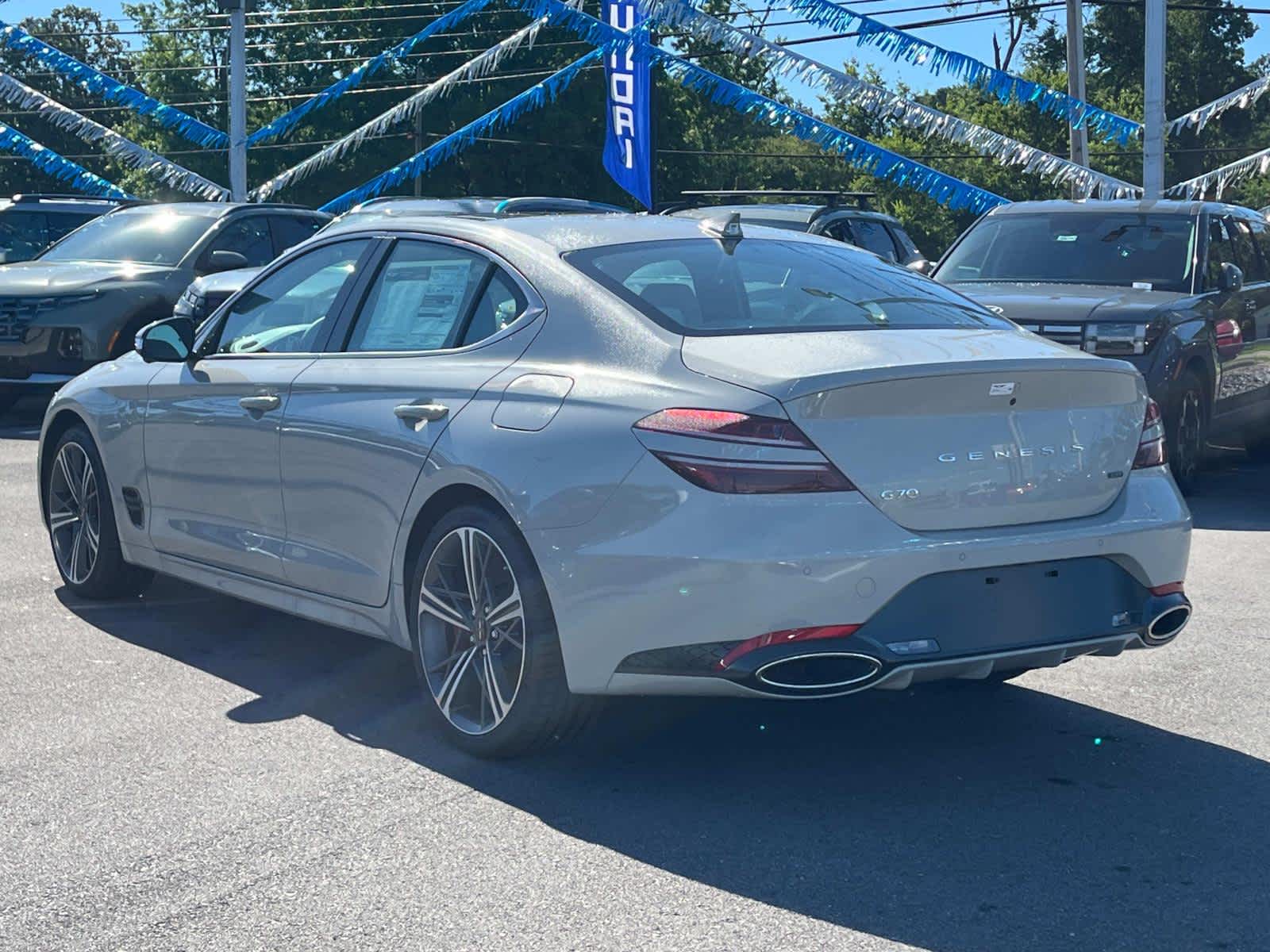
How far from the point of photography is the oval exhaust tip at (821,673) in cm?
433

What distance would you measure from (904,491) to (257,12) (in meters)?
59.6

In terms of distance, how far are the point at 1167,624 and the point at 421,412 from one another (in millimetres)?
2189

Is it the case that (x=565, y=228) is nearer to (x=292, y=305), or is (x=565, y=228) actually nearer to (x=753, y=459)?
(x=292, y=305)

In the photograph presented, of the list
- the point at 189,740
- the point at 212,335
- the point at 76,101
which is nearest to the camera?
the point at 189,740

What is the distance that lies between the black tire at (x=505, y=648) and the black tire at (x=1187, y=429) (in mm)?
6390


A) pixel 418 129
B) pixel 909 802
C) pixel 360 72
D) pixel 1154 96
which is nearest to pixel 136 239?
pixel 909 802

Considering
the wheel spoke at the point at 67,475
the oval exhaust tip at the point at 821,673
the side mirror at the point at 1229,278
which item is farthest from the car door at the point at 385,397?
the side mirror at the point at 1229,278

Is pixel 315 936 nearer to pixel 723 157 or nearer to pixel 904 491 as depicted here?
pixel 904 491

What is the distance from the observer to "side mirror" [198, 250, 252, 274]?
13.9 meters

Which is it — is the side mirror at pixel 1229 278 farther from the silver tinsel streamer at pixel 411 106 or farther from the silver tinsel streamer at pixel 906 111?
the silver tinsel streamer at pixel 411 106

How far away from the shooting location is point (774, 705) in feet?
18.3

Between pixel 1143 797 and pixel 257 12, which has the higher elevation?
pixel 257 12

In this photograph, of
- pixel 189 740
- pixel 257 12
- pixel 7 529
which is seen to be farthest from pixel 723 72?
pixel 189 740

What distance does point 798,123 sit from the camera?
25.9m
